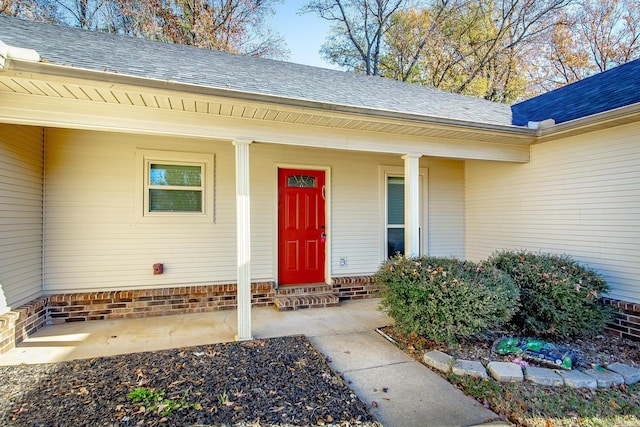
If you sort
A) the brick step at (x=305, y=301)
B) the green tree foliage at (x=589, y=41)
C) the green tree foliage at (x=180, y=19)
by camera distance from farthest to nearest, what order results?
the green tree foliage at (x=589, y=41) → the green tree foliage at (x=180, y=19) → the brick step at (x=305, y=301)

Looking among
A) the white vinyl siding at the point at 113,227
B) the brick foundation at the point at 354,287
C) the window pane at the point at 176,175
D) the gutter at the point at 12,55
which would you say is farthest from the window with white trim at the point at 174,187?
the brick foundation at the point at 354,287

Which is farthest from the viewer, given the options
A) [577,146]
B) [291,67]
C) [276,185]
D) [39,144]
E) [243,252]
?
[291,67]

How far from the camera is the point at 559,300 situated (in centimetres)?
383

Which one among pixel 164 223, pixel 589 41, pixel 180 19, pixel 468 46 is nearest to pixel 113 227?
pixel 164 223

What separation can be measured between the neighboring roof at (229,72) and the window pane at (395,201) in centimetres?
155

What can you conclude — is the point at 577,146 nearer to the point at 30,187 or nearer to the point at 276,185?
the point at 276,185

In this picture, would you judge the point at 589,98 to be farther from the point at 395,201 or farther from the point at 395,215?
the point at 395,215

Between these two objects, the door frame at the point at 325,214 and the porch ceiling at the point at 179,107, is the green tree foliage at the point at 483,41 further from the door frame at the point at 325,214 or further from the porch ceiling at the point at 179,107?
the porch ceiling at the point at 179,107

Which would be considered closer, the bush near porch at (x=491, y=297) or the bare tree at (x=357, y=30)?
the bush near porch at (x=491, y=297)

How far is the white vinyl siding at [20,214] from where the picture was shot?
3543mm

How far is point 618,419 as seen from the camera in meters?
2.45

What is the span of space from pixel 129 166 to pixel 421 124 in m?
4.27

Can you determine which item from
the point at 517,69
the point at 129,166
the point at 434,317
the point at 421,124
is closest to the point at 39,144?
the point at 129,166

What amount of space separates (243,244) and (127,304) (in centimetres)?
232
